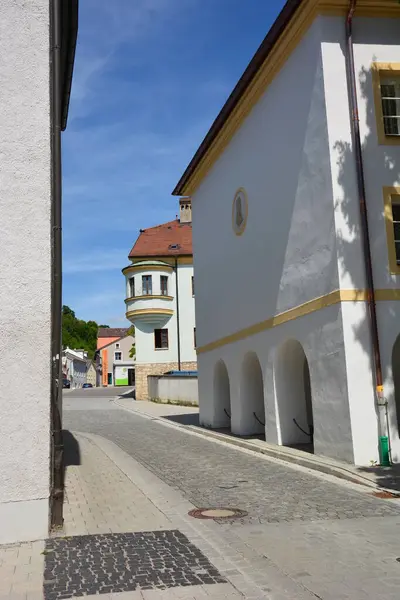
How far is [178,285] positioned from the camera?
138 feet

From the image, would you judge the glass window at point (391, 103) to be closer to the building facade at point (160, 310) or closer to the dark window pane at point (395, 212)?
the dark window pane at point (395, 212)

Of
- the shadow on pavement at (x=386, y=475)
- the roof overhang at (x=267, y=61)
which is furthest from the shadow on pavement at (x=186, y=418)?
the shadow on pavement at (x=386, y=475)

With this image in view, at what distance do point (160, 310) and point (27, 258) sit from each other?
108 feet

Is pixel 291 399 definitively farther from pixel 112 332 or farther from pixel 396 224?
pixel 112 332

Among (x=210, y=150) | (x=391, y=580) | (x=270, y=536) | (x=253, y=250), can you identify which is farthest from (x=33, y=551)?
(x=210, y=150)

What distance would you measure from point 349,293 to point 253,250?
5252 millimetres

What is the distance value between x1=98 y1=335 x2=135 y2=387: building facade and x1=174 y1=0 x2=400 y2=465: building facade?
71951mm

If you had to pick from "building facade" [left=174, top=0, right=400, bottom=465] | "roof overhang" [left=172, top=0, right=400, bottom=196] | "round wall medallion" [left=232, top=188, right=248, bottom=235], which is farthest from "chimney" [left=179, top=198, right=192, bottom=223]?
"building facade" [left=174, top=0, right=400, bottom=465]

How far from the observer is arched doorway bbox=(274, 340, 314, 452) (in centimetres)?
1482

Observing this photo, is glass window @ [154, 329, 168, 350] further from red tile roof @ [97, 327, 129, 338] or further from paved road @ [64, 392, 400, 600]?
red tile roof @ [97, 327, 129, 338]

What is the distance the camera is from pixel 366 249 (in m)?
11.8

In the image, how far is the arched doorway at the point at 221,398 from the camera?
20469mm

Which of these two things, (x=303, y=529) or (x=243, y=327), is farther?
(x=243, y=327)

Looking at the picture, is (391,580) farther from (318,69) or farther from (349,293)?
(318,69)
